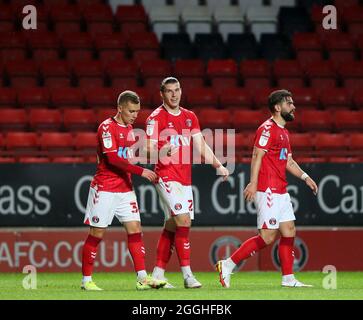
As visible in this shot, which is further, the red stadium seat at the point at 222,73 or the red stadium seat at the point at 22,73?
the red stadium seat at the point at 222,73

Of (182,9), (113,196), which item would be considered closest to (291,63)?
(182,9)

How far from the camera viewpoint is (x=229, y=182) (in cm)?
1321

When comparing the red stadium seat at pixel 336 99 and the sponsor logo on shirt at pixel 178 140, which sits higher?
the red stadium seat at pixel 336 99

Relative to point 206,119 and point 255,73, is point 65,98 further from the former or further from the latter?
point 255,73

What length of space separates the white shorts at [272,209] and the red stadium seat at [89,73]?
7.29m

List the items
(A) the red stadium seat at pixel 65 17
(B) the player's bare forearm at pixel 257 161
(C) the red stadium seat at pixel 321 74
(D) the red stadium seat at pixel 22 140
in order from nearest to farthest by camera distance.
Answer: (B) the player's bare forearm at pixel 257 161, (D) the red stadium seat at pixel 22 140, (C) the red stadium seat at pixel 321 74, (A) the red stadium seat at pixel 65 17

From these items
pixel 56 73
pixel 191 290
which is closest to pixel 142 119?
pixel 56 73

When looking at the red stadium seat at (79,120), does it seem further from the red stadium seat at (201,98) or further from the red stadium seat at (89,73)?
the red stadium seat at (201,98)

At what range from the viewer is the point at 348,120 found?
15.9 meters

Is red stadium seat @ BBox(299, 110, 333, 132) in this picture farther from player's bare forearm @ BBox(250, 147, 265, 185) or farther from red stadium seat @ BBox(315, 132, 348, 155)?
player's bare forearm @ BBox(250, 147, 265, 185)

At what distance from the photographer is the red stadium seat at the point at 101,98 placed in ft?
53.6

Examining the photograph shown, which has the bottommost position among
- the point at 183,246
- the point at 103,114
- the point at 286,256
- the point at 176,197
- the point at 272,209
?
the point at 286,256

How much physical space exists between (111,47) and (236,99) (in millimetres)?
2623

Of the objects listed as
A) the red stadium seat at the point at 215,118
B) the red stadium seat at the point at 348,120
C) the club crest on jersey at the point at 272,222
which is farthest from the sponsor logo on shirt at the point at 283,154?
the red stadium seat at the point at 348,120
